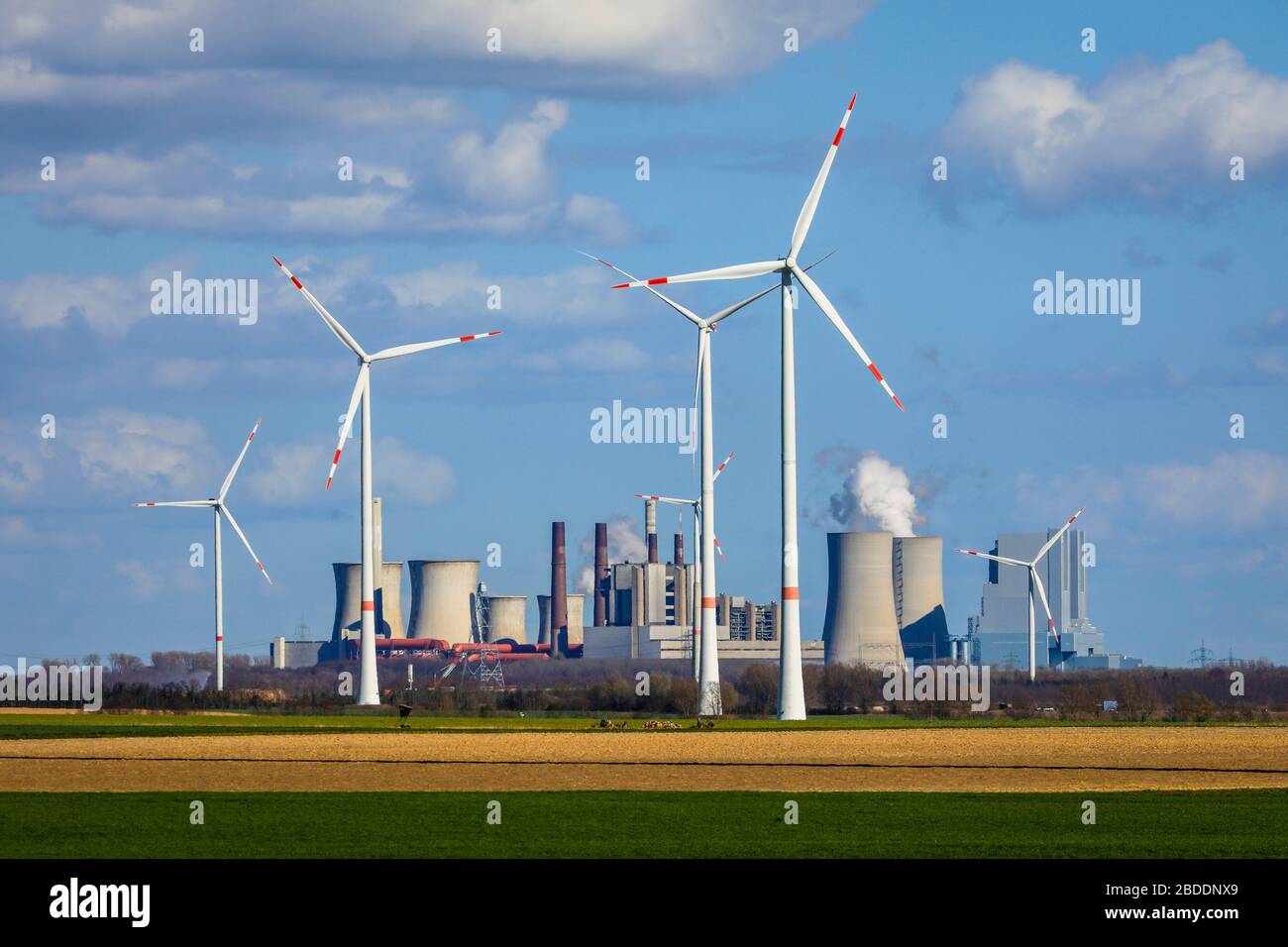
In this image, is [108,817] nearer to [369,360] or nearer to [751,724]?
[751,724]

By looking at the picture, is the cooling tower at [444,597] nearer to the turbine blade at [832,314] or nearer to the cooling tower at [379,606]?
the cooling tower at [379,606]

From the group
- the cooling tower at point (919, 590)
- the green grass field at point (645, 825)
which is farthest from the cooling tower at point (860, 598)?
the green grass field at point (645, 825)

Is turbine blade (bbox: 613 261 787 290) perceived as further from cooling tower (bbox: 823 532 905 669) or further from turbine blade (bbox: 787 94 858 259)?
cooling tower (bbox: 823 532 905 669)

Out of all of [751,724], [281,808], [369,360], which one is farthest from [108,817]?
[369,360]

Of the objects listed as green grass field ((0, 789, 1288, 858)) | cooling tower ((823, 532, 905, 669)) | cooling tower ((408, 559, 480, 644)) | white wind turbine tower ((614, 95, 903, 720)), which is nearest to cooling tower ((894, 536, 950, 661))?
cooling tower ((823, 532, 905, 669))

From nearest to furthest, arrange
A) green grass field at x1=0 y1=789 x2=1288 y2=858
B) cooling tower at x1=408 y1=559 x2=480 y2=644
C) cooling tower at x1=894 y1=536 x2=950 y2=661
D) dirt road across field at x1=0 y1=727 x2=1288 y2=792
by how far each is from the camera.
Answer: green grass field at x1=0 y1=789 x2=1288 y2=858 < dirt road across field at x1=0 y1=727 x2=1288 y2=792 < cooling tower at x1=894 y1=536 x2=950 y2=661 < cooling tower at x1=408 y1=559 x2=480 y2=644
